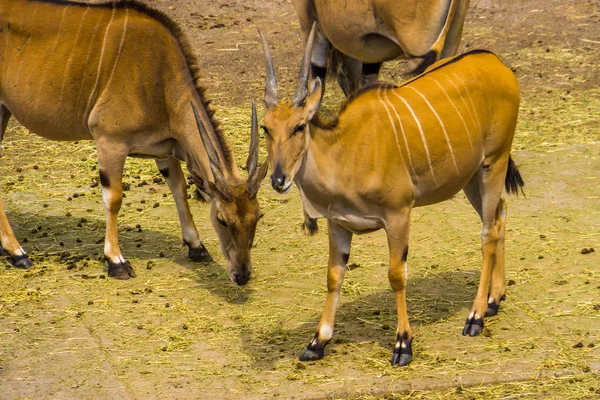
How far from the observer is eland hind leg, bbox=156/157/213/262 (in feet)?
24.0

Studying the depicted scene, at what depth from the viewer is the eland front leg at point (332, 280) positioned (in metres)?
5.80

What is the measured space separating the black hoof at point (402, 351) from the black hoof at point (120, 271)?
6.94 feet

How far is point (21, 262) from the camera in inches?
285

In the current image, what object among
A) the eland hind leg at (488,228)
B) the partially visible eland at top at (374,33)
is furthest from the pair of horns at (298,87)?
A: the partially visible eland at top at (374,33)

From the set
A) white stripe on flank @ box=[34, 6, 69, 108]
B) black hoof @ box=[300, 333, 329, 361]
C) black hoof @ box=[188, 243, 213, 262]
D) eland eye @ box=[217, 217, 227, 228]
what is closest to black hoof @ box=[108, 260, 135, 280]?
black hoof @ box=[188, 243, 213, 262]

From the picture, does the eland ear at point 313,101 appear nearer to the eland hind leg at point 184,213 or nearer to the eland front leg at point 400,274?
the eland front leg at point 400,274

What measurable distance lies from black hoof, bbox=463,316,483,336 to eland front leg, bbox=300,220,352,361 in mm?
756

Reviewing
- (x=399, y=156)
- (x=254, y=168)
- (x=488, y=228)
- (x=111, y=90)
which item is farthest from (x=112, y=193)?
(x=488, y=228)

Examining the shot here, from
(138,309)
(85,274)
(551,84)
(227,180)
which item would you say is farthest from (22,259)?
(551,84)

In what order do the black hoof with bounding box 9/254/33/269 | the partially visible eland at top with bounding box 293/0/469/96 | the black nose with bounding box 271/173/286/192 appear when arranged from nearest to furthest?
the black nose with bounding box 271/173/286/192
the black hoof with bounding box 9/254/33/269
the partially visible eland at top with bounding box 293/0/469/96

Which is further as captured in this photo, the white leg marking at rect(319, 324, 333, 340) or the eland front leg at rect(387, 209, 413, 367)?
the white leg marking at rect(319, 324, 333, 340)

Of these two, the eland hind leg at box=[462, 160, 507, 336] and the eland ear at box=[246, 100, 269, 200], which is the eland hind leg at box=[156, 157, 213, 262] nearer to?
the eland ear at box=[246, 100, 269, 200]

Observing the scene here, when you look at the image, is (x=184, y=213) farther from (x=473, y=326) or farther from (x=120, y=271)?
(x=473, y=326)

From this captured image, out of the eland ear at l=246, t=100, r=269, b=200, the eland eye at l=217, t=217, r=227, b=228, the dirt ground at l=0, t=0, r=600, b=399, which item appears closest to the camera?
the dirt ground at l=0, t=0, r=600, b=399
